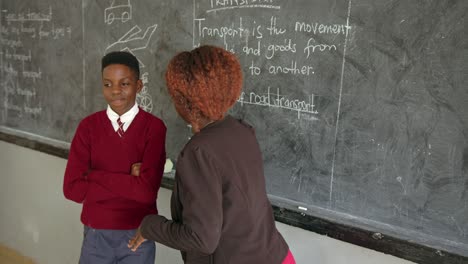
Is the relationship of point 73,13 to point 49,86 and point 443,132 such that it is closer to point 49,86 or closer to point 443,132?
point 49,86

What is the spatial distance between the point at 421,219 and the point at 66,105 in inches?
95.2

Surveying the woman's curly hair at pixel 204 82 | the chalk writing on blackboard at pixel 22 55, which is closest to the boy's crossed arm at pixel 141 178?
the woman's curly hair at pixel 204 82

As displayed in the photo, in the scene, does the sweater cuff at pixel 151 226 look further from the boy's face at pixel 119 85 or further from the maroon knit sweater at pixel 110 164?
the boy's face at pixel 119 85

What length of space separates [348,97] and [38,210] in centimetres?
264

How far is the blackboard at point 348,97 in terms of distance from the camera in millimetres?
1542

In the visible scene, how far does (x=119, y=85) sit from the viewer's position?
177 centimetres

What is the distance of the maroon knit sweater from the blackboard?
21.6 inches

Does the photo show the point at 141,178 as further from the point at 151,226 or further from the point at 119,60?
the point at 119,60

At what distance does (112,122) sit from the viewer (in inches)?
71.4

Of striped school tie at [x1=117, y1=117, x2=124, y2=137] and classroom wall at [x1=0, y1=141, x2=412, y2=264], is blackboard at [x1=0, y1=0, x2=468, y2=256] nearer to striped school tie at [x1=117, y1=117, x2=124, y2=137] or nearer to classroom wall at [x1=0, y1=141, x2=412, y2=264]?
striped school tie at [x1=117, y1=117, x2=124, y2=137]

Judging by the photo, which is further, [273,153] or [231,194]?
[273,153]

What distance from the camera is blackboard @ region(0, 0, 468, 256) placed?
1.54 m


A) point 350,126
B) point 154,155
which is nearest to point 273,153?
point 350,126

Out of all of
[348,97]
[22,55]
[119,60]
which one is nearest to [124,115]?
[119,60]
